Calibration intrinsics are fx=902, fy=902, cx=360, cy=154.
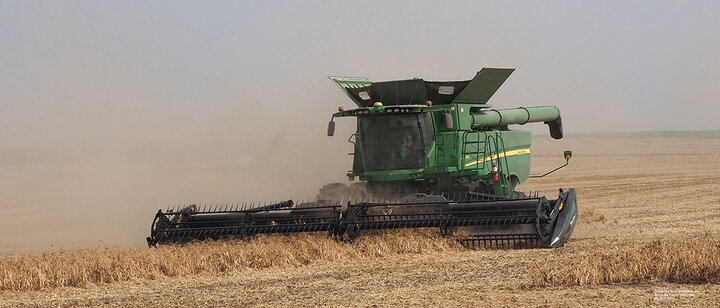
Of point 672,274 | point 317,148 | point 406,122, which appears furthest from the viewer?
point 317,148

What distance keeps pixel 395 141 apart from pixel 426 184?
75cm

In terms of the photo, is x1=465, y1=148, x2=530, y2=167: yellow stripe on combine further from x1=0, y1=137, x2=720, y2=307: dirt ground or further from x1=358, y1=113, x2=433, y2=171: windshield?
x1=0, y1=137, x2=720, y2=307: dirt ground

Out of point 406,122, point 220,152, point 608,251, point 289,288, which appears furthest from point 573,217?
point 220,152

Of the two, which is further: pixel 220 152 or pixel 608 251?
pixel 220 152

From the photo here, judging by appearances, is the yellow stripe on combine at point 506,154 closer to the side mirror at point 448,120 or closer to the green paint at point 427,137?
the green paint at point 427,137

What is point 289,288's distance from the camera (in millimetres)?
7941

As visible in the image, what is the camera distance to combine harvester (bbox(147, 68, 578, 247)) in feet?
34.4

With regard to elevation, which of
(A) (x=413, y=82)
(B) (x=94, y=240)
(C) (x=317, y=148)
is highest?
(A) (x=413, y=82)

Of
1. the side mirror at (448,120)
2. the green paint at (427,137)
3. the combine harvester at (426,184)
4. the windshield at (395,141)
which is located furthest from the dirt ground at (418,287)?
the windshield at (395,141)

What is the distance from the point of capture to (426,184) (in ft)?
40.9

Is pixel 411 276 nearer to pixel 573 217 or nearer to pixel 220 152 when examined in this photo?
pixel 573 217

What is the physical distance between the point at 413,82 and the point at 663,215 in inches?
214

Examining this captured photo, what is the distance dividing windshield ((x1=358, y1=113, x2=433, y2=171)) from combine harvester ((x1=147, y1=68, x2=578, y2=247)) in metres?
0.01

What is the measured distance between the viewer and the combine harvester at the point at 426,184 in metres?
10.5
